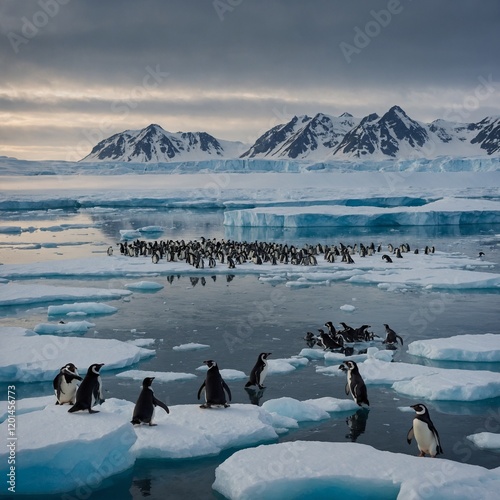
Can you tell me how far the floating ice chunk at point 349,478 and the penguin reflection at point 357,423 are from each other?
1.34 m

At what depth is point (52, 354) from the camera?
11.6 metres

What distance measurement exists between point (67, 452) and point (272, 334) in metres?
7.46

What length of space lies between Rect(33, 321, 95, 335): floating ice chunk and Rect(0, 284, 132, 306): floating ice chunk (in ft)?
11.5

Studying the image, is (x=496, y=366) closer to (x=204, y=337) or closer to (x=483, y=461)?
(x=483, y=461)

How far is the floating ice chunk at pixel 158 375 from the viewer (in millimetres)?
10664

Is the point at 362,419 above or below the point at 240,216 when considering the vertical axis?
below

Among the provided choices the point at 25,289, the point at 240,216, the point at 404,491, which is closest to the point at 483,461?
the point at 404,491

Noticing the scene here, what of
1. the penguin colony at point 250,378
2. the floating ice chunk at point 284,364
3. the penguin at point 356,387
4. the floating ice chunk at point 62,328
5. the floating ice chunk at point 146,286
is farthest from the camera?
the floating ice chunk at point 146,286

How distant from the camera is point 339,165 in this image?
360 feet

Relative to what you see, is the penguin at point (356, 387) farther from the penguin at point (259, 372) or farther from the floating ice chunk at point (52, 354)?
the floating ice chunk at point (52, 354)

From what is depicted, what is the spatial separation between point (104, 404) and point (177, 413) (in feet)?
3.67

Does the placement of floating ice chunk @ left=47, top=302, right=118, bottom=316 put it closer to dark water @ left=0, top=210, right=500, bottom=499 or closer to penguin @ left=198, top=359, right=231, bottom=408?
dark water @ left=0, top=210, right=500, bottom=499

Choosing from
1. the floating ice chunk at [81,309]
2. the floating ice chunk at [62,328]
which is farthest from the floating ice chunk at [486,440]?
the floating ice chunk at [81,309]

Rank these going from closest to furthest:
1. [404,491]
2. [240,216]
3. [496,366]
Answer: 1. [404,491]
2. [496,366]
3. [240,216]
